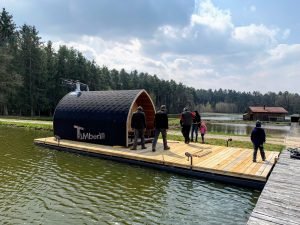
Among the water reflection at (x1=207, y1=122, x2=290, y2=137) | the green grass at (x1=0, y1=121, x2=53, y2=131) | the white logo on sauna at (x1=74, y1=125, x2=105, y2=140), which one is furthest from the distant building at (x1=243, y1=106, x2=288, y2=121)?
the white logo on sauna at (x1=74, y1=125, x2=105, y2=140)

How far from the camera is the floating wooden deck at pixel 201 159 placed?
32.6 feet

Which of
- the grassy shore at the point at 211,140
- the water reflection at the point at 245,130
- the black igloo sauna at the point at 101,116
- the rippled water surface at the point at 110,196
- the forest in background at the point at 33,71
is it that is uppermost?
the forest in background at the point at 33,71

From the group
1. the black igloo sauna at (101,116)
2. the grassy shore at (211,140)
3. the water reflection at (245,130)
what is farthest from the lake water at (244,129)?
the black igloo sauna at (101,116)

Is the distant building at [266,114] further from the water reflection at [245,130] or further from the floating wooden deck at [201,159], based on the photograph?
the floating wooden deck at [201,159]

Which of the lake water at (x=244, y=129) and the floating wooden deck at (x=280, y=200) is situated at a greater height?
the lake water at (x=244, y=129)

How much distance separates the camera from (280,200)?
7.11 meters

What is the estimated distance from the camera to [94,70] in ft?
212

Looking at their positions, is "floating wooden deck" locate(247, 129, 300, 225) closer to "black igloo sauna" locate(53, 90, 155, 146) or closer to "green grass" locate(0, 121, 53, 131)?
"black igloo sauna" locate(53, 90, 155, 146)

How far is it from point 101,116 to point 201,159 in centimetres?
661

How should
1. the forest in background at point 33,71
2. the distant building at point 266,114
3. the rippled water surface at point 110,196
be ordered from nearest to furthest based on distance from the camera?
1. the rippled water surface at point 110,196
2. the forest in background at point 33,71
3. the distant building at point 266,114

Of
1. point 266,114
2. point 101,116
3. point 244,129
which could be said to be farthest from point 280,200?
point 266,114

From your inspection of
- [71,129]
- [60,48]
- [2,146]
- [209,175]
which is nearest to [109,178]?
[209,175]

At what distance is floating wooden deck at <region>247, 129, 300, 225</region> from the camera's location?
19.5 ft

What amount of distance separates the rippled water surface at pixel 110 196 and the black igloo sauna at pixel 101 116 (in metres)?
3.03
